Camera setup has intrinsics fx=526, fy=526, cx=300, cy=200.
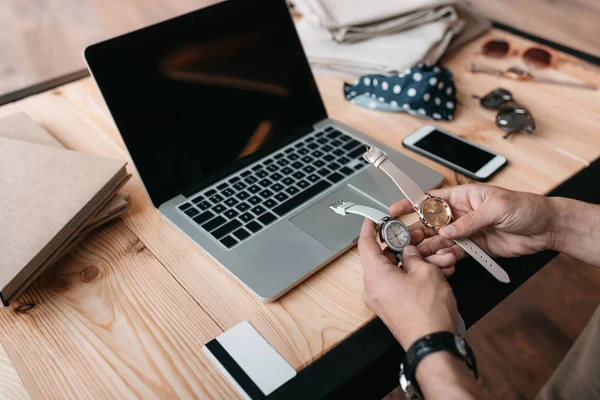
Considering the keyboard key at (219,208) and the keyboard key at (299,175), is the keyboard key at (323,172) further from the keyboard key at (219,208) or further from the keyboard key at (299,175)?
the keyboard key at (219,208)

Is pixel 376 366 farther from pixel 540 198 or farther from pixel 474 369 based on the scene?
pixel 540 198

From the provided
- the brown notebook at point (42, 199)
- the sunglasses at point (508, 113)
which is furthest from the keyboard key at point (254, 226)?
the sunglasses at point (508, 113)

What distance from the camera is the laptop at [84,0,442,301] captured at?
0.72 metres

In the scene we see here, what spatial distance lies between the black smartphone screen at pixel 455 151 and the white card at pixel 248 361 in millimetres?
454

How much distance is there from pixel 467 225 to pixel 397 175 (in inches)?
4.4

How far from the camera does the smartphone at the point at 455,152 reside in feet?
2.79

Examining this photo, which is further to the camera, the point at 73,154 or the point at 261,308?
the point at 73,154

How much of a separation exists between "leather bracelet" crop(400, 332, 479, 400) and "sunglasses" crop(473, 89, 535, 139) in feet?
1.59

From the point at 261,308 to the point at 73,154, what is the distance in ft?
1.24

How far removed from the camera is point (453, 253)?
0.69 metres

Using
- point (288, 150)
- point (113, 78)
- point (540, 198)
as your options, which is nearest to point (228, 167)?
point (288, 150)

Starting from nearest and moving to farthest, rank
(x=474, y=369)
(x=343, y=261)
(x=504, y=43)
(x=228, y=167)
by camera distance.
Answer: (x=474, y=369) → (x=343, y=261) → (x=228, y=167) → (x=504, y=43)

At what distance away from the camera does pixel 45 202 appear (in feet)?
2.33

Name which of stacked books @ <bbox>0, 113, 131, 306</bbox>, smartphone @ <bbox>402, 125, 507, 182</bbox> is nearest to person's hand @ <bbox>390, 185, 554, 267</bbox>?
smartphone @ <bbox>402, 125, 507, 182</bbox>
